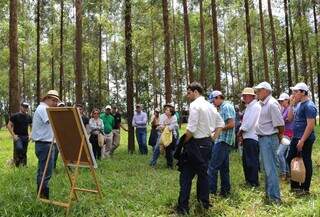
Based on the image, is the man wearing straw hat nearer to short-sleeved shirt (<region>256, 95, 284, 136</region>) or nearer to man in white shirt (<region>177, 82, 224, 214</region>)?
man in white shirt (<region>177, 82, 224, 214</region>)

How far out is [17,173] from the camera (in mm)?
12484

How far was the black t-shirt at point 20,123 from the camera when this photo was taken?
1388 cm

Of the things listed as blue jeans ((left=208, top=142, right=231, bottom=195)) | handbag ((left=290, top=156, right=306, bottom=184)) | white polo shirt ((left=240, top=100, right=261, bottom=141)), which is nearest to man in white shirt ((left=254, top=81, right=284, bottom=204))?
handbag ((left=290, top=156, right=306, bottom=184))

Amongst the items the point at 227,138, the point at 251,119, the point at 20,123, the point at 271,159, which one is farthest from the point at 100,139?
the point at 271,159

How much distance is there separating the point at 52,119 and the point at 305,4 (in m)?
19.0

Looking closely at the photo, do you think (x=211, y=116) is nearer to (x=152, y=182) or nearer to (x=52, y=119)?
(x=52, y=119)

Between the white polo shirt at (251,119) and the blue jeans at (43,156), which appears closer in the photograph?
the blue jeans at (43,156)

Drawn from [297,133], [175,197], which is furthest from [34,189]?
[297,133]

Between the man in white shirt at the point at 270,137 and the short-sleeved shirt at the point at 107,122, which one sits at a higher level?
the short-sleeved shirt at the point at 107,122

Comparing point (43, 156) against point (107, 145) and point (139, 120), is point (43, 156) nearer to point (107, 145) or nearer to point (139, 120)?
point (107, 145)

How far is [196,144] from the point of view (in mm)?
7961

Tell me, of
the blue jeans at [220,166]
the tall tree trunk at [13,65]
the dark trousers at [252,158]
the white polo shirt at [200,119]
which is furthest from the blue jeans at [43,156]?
the tall tree trunk at [13,65]

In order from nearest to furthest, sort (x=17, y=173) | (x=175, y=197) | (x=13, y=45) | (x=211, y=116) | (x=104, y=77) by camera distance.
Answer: (x=211, y=116) → (x=175, y=197) → (x=17, y=173) → (x=13, y=45) → (x=104, y=77)

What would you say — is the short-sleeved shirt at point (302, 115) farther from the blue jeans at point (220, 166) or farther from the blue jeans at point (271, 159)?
the blue jeans at point (220, 166)
